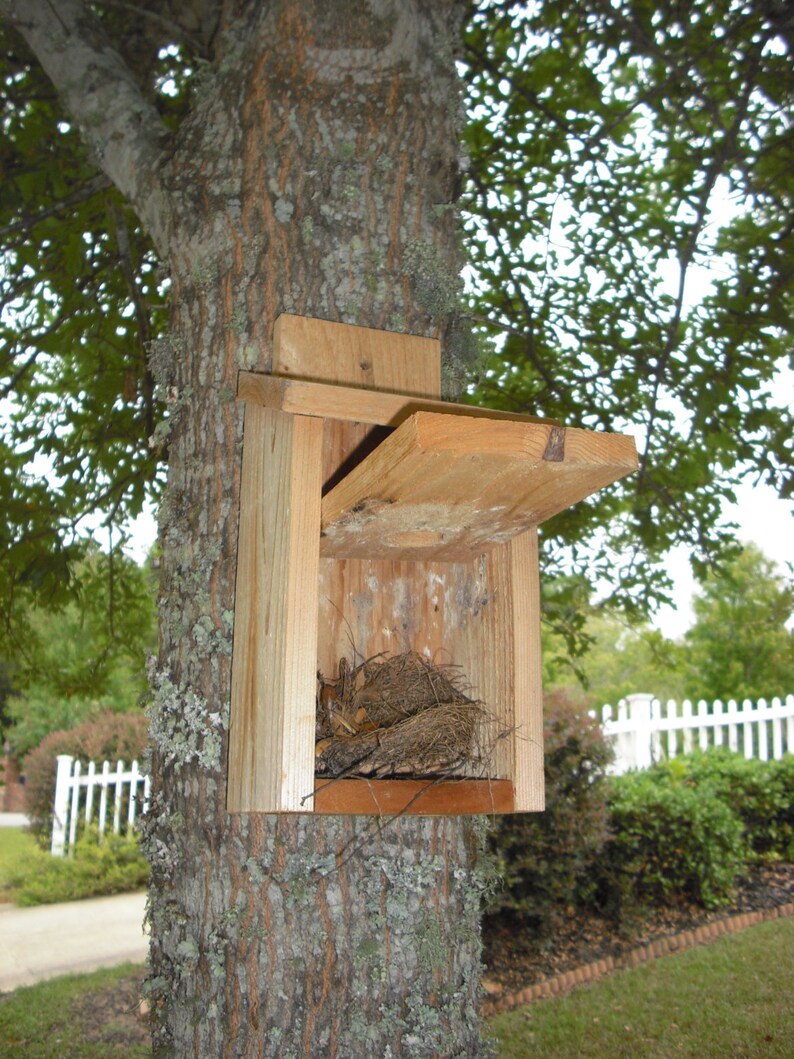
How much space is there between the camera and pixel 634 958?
234 inches

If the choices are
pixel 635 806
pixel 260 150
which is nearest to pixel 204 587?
pixel 260 150

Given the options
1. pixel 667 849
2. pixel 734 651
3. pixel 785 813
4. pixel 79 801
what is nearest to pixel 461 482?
pixel 667 849

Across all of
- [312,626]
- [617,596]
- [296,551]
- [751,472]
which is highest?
[751,472]

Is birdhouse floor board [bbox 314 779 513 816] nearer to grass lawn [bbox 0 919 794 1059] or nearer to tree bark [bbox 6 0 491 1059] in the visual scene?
→ tree bark [bbox 6 0 491 1059]

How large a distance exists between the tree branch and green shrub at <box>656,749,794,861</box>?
6.52m

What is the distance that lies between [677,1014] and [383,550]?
4336mm

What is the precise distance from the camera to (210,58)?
2793 millimetres

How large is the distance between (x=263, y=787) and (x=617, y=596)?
423 centimetres

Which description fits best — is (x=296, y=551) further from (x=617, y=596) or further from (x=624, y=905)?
(x=624, y=905)

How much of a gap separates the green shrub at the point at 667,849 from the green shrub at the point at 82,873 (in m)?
4.56

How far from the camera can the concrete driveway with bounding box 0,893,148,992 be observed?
6.59 meters

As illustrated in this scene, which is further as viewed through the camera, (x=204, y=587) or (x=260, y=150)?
(x=260, y=150)

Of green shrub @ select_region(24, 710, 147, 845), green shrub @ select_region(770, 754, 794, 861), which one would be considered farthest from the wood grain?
green shrub @ select_region(24, 710, 147, 845)

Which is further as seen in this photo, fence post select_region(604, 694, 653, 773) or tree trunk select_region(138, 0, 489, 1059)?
fence post select_region(604, 694, 653, 773)
